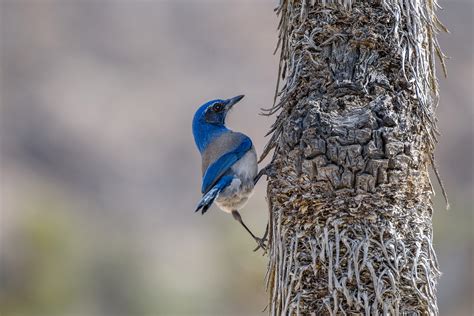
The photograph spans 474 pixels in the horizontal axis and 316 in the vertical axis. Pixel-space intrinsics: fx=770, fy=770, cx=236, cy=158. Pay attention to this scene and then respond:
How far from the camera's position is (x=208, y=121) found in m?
8.46

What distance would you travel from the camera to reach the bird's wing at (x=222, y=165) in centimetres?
777

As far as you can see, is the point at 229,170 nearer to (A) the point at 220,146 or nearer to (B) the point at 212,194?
(A) the point at 220,146

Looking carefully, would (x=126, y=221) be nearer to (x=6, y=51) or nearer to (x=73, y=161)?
(x=73, y=161)

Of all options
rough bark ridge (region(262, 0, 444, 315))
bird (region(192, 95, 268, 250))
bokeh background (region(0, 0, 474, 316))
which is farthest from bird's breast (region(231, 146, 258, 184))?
bokeh background (region(0, 0, 474, 316))

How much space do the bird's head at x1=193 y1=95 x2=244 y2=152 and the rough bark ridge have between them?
8.47ft

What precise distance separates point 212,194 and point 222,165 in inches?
21.2

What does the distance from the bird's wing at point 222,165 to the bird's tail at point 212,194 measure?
3.0 inches

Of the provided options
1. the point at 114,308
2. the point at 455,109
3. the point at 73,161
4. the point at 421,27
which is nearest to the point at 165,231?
the point at 73,161

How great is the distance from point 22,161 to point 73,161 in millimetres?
2241

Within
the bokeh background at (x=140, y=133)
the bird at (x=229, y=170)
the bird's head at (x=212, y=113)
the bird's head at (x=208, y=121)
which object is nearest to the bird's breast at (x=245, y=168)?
the bird at (x=229, y=170)

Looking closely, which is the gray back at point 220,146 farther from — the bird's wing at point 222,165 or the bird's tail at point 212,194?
the bird's tail at point 212,194

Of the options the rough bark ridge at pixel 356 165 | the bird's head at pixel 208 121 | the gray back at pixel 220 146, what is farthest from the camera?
the bird's head at pixel 208 121

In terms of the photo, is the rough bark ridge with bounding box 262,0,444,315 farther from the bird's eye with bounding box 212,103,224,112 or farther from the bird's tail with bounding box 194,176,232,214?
the bird's eye with bounding box 212,103,224,112

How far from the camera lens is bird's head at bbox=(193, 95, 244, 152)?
839 centimetres
